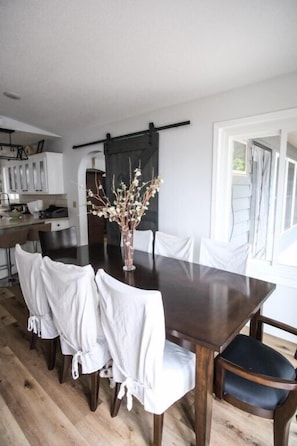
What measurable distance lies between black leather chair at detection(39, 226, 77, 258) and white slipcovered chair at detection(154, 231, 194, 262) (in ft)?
3.10

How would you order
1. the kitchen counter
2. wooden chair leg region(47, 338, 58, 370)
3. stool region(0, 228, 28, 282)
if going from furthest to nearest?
the kitchen counter
stool region(0, 228, 28, 282)
wooden chair leg region(47, 338, 58, 370)

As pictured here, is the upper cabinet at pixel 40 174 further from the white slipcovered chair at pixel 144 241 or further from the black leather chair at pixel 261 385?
the black leather chair at pixel 261 385

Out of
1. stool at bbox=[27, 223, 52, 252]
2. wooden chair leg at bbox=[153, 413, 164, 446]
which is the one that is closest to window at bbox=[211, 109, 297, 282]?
wooden chair leg at bbox=[153, 413, 164, 446]

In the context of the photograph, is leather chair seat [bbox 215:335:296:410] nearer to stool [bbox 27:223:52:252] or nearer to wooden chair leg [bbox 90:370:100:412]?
wooden chair leg [bbox 90:370:100:412]

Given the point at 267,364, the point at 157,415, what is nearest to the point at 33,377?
the point at 157,415

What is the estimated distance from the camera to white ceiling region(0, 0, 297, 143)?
Result: 1.46 m

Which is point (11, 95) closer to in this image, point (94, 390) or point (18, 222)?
point (18, 222)

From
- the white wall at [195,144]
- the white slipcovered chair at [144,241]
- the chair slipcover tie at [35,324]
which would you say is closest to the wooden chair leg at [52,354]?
the chair slipcover tie at [35,324]

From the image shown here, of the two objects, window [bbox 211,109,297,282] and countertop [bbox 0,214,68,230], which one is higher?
window [bbox 211,109,297,282]

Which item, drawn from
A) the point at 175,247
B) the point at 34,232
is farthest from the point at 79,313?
the point at 34,232

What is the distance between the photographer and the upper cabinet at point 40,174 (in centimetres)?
430

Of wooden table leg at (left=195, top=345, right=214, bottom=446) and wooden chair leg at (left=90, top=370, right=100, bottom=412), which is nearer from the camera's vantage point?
wooden table leg at (left=195, top=345, right=214, bottom=446)

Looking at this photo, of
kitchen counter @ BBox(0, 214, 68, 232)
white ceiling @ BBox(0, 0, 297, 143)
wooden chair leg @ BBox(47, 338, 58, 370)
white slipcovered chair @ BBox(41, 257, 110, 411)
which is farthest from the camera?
kitchen counter @ BBox(0, 214, 68, 232)

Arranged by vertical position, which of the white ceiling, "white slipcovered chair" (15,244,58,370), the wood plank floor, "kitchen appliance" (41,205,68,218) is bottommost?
the wood plank floor
